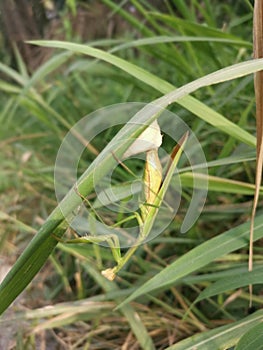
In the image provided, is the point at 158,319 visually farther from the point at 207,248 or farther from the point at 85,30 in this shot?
the point at 85,30

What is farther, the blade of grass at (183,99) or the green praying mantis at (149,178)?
the blade of grass at (183,99)

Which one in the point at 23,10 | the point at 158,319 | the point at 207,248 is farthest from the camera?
the point at 23,10

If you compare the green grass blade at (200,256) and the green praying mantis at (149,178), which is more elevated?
the green praying mantis at (149,178)

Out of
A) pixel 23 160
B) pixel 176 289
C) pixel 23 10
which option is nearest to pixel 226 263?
pixel 176 289

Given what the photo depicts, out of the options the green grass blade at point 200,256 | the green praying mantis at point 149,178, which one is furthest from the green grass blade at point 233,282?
the green praying mantis at point 149,178

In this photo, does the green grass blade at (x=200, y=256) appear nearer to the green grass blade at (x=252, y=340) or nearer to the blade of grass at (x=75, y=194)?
the green grass blade at (x=252, y=340)
